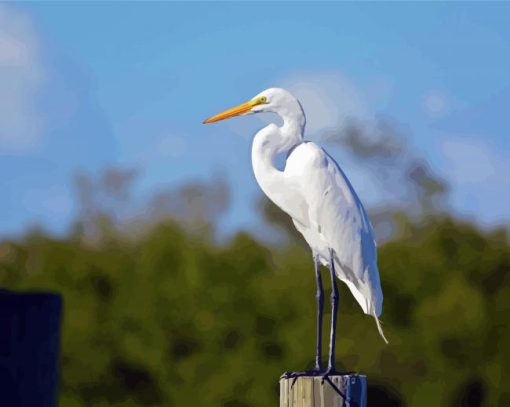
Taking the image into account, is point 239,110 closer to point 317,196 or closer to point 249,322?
point 317,196

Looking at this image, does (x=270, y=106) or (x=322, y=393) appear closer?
(x=322, y=393)

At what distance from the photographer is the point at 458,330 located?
15109 millimetres

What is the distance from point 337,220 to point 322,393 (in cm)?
193

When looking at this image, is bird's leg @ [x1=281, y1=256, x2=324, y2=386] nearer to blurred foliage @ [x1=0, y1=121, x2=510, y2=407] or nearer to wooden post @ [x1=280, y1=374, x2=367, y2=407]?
wooden post @ [x1=280, y1=374, x2=367, y2=407]

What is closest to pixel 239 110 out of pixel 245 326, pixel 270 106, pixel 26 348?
pixel 270 106

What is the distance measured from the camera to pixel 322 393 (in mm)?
4500

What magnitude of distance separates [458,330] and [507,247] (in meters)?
1.67

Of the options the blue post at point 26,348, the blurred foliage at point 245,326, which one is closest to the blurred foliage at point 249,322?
the blurred foliage at point 245,326

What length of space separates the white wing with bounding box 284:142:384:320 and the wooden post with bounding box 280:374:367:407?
5.37 feet

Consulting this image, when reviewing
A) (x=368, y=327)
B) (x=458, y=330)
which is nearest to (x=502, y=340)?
(x=458, y=330)

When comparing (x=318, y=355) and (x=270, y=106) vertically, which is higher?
(x=270, y=106)

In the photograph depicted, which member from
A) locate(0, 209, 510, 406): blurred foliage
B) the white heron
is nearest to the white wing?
the white heron

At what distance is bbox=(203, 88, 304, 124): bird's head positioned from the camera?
6148 mm

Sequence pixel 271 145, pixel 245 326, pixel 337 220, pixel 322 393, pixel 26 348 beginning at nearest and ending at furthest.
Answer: pixel 26 348 < pixel 322 393 < pixel 271 145 < pixel 337 220 < pixel 245 326
